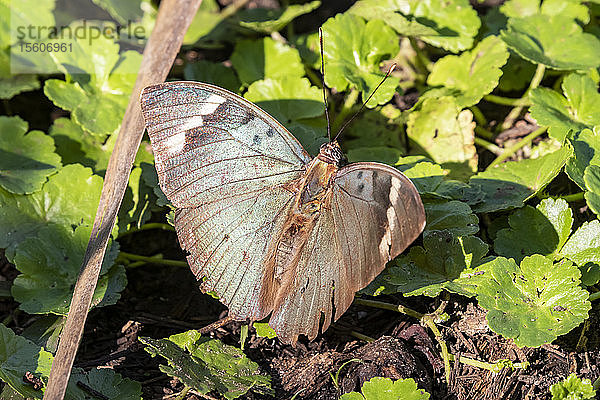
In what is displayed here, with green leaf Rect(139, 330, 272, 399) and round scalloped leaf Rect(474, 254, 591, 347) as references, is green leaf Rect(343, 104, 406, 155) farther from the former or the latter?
green leaf Rect(139, 330, 272, 399)

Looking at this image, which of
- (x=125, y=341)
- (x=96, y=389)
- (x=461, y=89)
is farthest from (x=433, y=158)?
(x=96, y=389)

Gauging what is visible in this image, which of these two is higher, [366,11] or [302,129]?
[366,11]

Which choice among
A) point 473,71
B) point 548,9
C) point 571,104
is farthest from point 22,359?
point 548,9

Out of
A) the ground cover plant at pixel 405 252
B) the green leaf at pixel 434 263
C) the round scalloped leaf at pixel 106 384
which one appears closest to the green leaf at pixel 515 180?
the ground cover plant at pixel 405 252

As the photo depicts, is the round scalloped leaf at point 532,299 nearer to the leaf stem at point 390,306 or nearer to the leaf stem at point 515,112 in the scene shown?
the leaf stem at point 390,306

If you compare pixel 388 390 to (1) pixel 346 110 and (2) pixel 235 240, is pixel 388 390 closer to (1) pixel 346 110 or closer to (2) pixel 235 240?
(2) pixel 235 240

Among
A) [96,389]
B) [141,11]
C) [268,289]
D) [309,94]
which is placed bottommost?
[96,389]

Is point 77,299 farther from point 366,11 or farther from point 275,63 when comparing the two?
point 366,11
